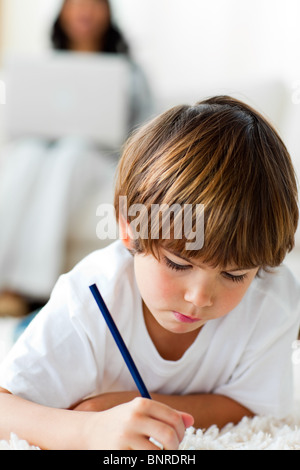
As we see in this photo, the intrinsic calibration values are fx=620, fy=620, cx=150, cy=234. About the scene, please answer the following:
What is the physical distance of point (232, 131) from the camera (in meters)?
0.61

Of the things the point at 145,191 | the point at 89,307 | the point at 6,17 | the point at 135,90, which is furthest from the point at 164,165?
the point at 6,17

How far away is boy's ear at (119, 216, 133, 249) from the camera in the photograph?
0.66 m

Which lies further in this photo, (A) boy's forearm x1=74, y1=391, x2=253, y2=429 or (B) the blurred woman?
(B) the blurred woman

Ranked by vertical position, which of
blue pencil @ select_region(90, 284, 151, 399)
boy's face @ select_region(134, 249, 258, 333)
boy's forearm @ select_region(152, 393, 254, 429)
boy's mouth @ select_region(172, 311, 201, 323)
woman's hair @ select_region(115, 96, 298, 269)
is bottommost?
boy's forearm @ select_region(152, 393, 254, 429)

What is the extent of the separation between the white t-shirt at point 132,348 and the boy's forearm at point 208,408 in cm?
1

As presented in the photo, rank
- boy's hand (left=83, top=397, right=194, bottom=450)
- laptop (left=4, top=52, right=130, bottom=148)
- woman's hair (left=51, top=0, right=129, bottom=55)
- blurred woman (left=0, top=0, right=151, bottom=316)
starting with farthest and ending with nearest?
woman's hair (left=51, top=0, right=129, bottom=55) < laptop (left=4, top=52, right=130, bottom=148) < blurred woman (left=0, top=0, right=151, bottom=316) < boy's hand (left=83, top=397, right=194, bottom=450)

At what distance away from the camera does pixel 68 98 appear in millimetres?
1982

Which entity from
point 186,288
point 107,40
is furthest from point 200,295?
point 107,40

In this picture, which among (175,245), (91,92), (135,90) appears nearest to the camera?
(175,245)

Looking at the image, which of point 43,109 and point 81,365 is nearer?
point 81,365

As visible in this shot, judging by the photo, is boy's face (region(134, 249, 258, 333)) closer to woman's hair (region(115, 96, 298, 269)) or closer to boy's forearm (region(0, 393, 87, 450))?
woman's hair (region(115, 96, 298, 269))

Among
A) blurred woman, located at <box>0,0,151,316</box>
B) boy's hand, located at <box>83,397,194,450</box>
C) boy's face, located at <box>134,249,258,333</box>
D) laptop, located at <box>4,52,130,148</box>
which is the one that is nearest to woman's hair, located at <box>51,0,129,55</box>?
Result: laptop, located at <box>4,52,130,148</box>

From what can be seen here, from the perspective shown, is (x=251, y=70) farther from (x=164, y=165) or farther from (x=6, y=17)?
(x=164, y=165)

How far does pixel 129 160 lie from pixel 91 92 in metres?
1.35
